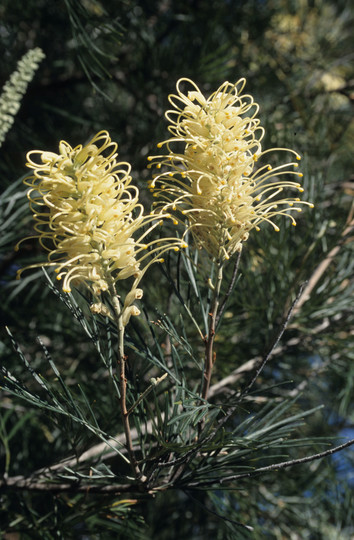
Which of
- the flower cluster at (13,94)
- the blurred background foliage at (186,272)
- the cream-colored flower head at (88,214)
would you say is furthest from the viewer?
the blurred background foliage at (186,272)

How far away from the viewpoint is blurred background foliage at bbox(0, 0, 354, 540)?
0.81 metres

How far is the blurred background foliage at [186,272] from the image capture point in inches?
31.9

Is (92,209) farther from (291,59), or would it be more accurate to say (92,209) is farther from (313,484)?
(291,59)

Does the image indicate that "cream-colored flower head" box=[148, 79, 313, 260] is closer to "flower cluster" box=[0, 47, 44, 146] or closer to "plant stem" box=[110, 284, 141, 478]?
"plant stem" box=[110, 284, 141, 478]

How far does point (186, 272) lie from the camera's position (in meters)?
0.74

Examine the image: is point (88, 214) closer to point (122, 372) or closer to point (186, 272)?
point (122, 372)

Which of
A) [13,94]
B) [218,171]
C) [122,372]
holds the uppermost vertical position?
[13,94]

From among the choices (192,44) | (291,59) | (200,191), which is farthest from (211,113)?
(291,59)

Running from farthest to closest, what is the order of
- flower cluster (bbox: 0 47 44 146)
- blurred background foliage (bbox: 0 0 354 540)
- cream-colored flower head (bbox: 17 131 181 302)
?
blurred background foliage (bbox: 0 0 354 540), flower cluster (bbox: 0 47 44 146), cream-colored flower head (bbox: 17 131 181 302)

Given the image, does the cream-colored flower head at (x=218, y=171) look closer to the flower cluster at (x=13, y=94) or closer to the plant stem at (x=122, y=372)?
the plant stem at (x=122, y=372)

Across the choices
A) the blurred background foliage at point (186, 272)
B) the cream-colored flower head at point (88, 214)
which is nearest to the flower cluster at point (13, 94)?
the blurred background foliage at point (186, 272)

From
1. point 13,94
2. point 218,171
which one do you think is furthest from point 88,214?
point 13,94

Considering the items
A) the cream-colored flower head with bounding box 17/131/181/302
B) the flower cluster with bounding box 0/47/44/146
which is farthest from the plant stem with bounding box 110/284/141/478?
the flower cluster with bounding box 0/47/44/146

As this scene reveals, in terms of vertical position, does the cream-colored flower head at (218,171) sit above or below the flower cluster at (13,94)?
below
